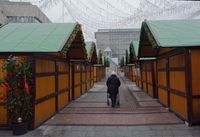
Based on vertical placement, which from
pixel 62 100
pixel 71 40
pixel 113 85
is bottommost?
pixel 62 100

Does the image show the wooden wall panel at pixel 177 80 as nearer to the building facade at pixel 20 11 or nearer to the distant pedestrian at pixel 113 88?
the distant pedestrian at pixel 113 88

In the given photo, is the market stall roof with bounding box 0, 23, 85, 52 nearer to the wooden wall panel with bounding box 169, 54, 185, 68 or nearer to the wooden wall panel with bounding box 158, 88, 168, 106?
the wooden wall panel with bounding box 169, 54, 185, 68

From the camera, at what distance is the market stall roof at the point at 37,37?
934cm

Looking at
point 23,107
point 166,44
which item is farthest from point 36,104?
point 166,44

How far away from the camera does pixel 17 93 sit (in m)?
8.45

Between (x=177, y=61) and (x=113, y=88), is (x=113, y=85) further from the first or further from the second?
(x=177, y=61)

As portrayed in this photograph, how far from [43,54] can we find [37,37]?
900 mm

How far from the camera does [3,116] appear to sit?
9055 mm

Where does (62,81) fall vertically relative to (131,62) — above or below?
below

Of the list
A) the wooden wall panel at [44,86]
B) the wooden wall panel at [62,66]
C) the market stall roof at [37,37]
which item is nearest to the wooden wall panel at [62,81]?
the wooden wall panel at [62,66]

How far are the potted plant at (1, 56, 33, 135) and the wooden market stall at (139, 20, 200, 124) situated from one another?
4.41 m

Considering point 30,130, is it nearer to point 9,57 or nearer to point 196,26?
point 9,57

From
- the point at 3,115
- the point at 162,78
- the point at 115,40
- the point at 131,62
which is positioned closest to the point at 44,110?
the point at 3,115

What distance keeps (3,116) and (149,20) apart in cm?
745
